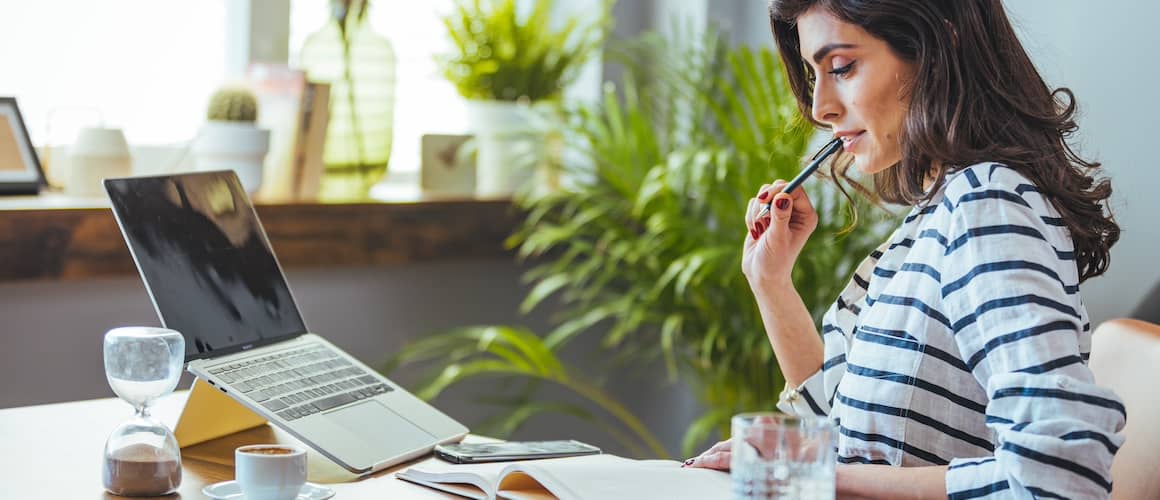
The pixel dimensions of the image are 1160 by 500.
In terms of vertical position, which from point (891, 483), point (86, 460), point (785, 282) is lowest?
point (86, 460)

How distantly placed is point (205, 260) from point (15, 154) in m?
0.90

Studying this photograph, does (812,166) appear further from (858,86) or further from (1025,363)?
(1025,363)

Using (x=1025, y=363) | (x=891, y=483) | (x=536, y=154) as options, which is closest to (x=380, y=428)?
(x=891, y=483)

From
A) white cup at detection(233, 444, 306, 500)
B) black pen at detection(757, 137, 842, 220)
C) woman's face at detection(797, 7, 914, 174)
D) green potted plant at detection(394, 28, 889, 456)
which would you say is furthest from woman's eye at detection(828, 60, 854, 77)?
green potted plant at detection(394, 28, 889, 456)

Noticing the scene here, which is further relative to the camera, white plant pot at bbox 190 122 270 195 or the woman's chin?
white plant pot at bbox 190 122 270 195

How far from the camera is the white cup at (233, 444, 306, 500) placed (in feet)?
3.68

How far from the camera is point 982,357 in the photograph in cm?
105

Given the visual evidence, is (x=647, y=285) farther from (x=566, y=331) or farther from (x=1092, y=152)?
(x=1092, y=152)

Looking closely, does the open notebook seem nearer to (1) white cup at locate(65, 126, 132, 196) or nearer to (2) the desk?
(2) the desk

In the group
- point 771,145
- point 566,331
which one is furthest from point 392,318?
point 771,145

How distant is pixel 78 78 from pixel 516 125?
897 millimetres

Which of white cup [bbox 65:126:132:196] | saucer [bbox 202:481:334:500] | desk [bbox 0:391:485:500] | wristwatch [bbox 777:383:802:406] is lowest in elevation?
desk [bbox 0:391:485:500]

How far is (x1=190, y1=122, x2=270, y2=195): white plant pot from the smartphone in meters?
1.06

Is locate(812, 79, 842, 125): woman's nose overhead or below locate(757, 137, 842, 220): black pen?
overhead
